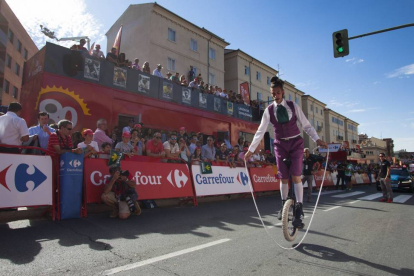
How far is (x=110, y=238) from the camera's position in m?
4.39

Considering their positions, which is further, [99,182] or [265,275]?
[99,182]

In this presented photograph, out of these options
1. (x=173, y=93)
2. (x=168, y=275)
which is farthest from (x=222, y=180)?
(x=173, y=93)

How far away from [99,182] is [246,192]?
6109mm

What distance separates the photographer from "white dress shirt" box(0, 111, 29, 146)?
5.86 m

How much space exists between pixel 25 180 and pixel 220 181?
6094mm

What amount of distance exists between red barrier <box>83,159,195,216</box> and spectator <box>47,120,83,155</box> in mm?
585

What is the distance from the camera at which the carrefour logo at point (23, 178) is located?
4.97m

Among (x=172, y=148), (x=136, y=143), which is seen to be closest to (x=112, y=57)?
(x=136, y=143)

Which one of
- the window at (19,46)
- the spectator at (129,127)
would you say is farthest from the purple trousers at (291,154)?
the window at (19,46)

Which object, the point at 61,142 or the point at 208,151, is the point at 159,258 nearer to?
the point at 61,142

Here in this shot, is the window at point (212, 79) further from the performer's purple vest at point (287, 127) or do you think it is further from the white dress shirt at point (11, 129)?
the performer's purple vest at point (287, 127)

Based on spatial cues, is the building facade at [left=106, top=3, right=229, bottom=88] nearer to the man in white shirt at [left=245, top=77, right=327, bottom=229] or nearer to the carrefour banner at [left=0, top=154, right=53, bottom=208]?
the carrefour banner at [left=0, top=154, right=53, bottom=208]

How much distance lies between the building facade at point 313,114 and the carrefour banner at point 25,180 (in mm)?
47429

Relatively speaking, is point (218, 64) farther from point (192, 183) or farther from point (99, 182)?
point (99, 182)
